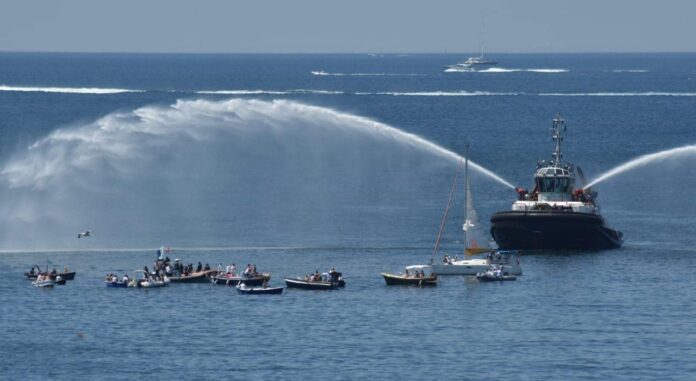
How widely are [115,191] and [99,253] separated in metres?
31.7

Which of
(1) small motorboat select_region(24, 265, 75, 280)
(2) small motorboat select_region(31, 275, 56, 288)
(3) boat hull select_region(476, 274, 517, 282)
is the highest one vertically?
(3) boat hull select_region(476, 274, 517, 282)

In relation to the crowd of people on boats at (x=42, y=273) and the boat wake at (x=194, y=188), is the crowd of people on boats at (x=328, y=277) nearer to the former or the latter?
the crowd of people on boats at (x=42, y=273)

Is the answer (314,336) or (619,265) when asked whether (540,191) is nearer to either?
(619,265)

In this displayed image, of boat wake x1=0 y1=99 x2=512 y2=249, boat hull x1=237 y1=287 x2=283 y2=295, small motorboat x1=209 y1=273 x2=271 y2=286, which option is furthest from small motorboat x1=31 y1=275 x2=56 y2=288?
boat wake x1=0 y1=99 x2=512 y2=249

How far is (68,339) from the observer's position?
311 ft

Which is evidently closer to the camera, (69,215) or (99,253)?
(99,253)

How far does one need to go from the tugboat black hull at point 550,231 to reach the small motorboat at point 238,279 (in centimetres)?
2176

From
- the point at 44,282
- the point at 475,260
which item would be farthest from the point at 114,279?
the point at 475,260

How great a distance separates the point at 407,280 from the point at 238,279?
11.1 metres

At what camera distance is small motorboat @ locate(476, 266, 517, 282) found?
379 feet

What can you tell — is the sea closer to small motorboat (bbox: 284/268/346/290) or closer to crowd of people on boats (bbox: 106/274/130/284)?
small motorboat (bbox: 284/268/346/290)

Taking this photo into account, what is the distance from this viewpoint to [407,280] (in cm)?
11206

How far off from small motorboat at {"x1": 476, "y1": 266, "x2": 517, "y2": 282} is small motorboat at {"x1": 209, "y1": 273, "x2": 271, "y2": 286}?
14.7 metres

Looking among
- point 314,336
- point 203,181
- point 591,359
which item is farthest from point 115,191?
point 591,359
